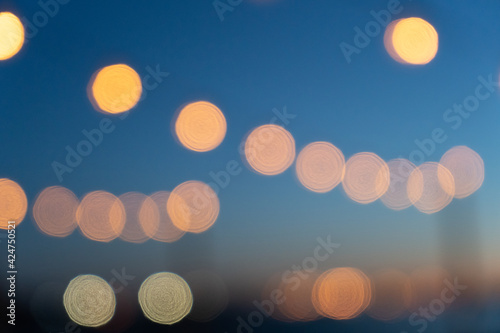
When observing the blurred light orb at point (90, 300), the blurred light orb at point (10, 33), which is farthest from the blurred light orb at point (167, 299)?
the blurred light orb at point (10, 33)

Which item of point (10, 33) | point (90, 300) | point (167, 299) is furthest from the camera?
point (167, 299)

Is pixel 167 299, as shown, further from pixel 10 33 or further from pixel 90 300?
pixel 10 33

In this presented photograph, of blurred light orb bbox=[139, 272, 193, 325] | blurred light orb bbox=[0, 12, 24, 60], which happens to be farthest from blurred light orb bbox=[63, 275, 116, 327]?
blurred light orb bbox=[0, 12, 24, 60]

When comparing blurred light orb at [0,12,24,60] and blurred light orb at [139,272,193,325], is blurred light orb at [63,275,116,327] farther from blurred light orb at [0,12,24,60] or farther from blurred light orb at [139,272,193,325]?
blurred light orb at [0,12,24,60]

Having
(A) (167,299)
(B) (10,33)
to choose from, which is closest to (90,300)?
(A) (167,299)

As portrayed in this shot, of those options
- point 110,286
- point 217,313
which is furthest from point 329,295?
point 110,286

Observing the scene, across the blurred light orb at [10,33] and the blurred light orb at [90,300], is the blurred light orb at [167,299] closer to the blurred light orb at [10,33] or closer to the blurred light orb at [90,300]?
the blurred light orb at [90,300]
